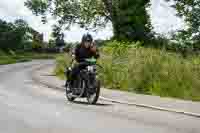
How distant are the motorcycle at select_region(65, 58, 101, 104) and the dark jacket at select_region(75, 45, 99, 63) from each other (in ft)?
0.84

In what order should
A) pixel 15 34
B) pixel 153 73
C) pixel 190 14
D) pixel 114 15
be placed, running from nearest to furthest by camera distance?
pixel 153 73 < pixel 190 14 < pixel 114 15 < pixel 15 34

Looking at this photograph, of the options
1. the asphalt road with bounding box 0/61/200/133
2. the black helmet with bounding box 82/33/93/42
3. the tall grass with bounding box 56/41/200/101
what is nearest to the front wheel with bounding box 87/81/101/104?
the asphalt road with bounding box 0/61/200/133

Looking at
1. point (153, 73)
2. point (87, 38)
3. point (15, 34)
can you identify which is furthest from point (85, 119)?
point (15, 34)

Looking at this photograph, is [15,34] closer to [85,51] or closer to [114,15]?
[114,15]

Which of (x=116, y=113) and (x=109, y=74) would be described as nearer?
(x=116, y=113)

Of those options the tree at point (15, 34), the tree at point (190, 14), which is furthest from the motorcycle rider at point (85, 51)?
the tree at point (15, 34)

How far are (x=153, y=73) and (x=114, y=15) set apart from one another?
41919 mm

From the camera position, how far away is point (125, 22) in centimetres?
6212

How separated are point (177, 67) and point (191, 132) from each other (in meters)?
10.2

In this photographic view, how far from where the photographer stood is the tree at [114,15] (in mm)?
62031

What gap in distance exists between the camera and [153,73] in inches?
826

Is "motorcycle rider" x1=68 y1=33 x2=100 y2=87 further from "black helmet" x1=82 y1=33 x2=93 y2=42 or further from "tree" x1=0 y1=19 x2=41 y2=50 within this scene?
"tree" x1=0 y1=19 x2=41 y2=50

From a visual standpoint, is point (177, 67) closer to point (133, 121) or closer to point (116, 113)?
point (116, 113)

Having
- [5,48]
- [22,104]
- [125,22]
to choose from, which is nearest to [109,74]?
[22,104]
